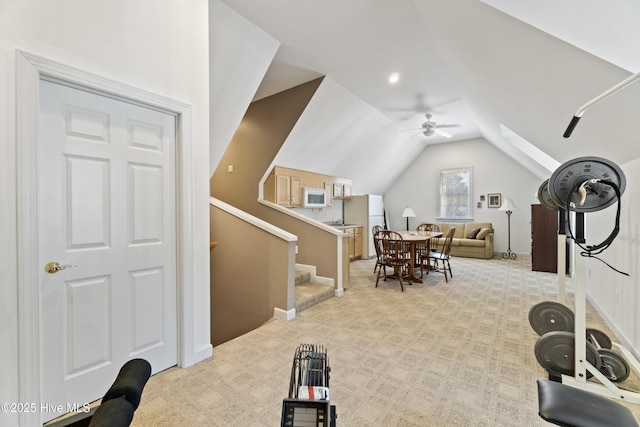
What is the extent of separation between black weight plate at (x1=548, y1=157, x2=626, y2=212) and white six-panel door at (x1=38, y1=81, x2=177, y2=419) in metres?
2.82

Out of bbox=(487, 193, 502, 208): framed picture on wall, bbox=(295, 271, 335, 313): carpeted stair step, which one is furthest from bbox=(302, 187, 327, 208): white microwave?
bbox=(487, 193, 502, 208): framed picture on wall

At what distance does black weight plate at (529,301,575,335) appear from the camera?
2.50 m

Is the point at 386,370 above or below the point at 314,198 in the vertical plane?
below

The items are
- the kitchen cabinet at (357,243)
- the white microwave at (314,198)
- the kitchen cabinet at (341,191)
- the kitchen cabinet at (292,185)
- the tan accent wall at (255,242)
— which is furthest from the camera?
the kitchen cabinet at (357,243)

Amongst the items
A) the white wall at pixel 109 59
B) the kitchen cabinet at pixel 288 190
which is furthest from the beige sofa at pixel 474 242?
the white wall at pixel 109 59

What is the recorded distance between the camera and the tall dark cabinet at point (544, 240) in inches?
211

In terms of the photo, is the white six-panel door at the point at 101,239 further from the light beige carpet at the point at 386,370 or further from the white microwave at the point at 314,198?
the white microwave at the point at 314,198

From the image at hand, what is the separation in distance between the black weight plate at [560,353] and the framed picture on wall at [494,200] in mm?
6448

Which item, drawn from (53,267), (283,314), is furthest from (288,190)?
(53,267)

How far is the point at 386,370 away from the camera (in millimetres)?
2205

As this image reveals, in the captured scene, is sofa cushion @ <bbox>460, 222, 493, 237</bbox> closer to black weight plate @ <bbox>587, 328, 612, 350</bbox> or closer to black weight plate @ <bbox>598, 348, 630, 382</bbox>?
black weight plate @ <bbox>587, 328, 612, 350</bbox>

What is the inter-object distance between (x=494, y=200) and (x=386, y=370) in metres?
7.16

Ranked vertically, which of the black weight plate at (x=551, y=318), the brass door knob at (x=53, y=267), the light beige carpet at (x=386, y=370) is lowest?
the light beige carpet at (x=386, y=370)

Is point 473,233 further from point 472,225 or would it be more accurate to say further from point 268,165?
point 268,165
